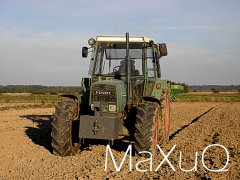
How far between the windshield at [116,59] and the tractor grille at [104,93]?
111 centimetres

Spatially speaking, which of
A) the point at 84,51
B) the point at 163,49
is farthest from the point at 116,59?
the point at 163,49

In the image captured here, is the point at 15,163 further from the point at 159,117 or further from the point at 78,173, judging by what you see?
the point at 159,117

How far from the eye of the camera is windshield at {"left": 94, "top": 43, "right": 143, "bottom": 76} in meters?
9.90

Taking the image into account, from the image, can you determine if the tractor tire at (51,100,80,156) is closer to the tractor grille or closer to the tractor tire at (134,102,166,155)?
the tractor grille

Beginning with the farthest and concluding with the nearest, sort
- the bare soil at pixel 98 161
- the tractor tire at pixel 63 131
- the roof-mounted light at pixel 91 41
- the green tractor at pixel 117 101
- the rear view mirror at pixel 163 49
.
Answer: the rear view mirror at pixel 163 49 → the roof-mounted light at pixel 91 41 → the tractor tire at pixel 63 131 → the green tractor at pixel 117 101 → the bare soil at pixel 98 161

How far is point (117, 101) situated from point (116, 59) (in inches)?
63.0

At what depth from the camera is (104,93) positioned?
8.95m

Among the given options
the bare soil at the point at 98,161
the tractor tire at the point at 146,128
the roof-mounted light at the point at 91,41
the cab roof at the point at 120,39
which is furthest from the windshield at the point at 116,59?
the bare soil at the point at 98,161

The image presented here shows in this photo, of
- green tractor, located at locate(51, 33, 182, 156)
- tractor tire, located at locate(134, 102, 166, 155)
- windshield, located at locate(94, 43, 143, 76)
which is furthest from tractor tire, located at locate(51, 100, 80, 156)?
windshield, located at locate(94, 43, 143, 76)

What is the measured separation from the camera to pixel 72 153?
8836 millimetres

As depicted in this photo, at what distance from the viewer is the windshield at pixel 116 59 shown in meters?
9.90

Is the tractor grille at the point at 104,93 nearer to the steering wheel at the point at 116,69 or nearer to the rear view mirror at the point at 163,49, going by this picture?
the steering wheel at the point at 116,69

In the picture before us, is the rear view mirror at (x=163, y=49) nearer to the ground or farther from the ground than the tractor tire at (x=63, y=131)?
farther from the ground

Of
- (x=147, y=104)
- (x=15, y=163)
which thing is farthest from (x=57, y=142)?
(x=147, y=104)
